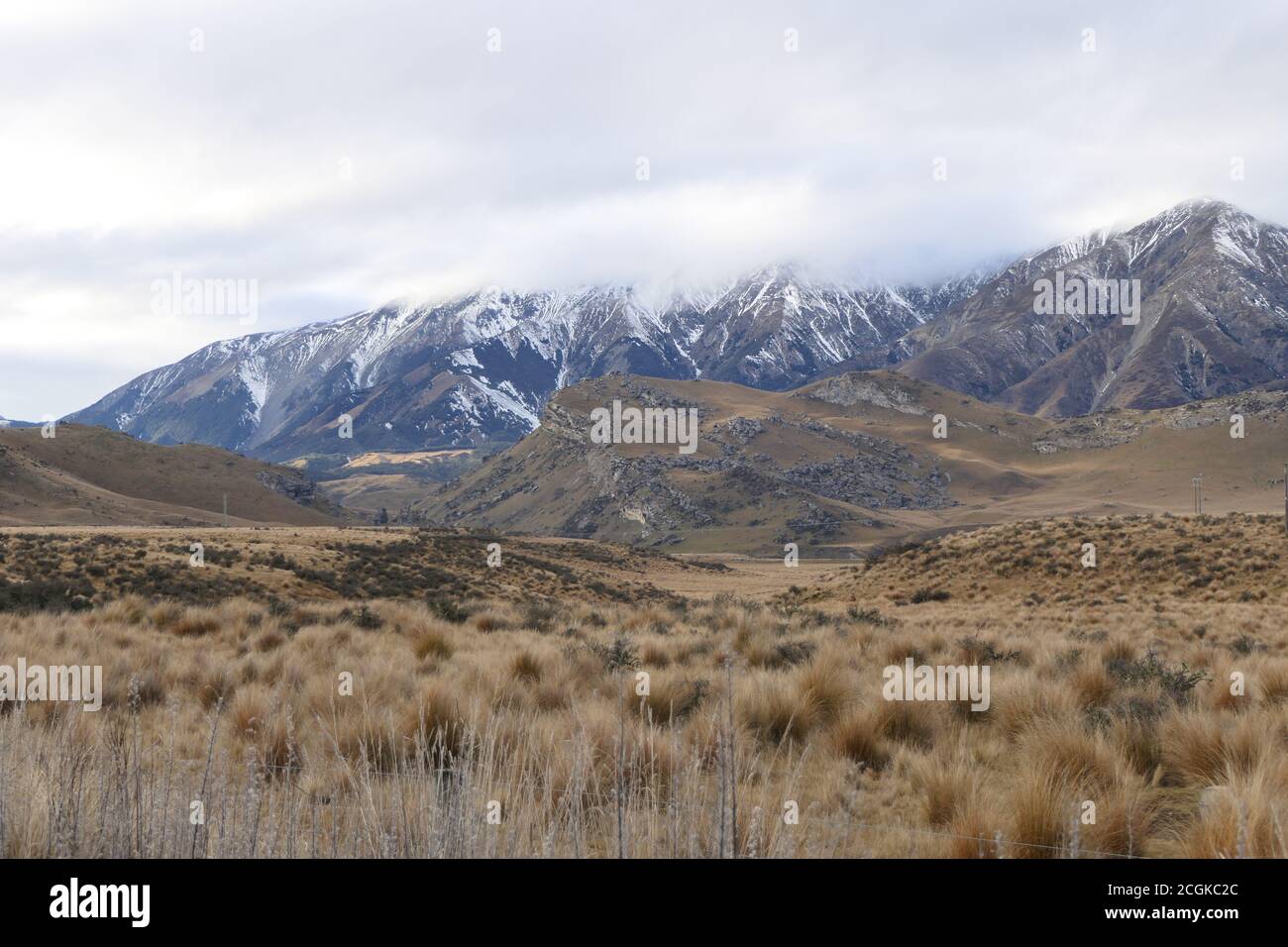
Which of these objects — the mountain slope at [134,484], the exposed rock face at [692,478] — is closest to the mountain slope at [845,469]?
the exposed rock face at [692,478]

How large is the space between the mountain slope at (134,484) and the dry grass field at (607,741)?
6968 cm

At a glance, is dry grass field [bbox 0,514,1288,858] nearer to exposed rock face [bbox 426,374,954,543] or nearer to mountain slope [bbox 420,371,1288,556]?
mountain slope [bbox 420,371,1288,556]

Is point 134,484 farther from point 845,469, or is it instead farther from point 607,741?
point 607,741

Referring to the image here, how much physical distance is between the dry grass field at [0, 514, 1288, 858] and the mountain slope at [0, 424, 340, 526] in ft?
229

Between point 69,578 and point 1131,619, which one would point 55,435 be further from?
point 1131,619

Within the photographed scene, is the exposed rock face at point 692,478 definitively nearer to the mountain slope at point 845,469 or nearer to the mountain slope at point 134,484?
the mountain slope at point 845,469

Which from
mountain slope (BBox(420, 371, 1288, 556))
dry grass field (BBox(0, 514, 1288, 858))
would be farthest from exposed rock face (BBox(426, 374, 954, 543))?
dry grass field (BBox(0, 514, 1288, 858))

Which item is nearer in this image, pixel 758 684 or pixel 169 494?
pixel 758 684

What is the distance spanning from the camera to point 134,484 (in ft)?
336

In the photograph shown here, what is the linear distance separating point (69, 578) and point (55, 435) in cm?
10540

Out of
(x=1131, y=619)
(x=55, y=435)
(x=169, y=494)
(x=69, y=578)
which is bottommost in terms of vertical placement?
(x=1131, y=619)

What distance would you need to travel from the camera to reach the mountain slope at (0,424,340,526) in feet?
251

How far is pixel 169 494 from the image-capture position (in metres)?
104
